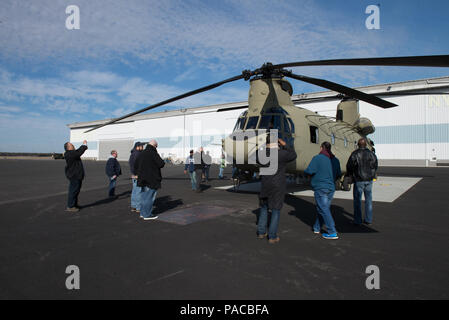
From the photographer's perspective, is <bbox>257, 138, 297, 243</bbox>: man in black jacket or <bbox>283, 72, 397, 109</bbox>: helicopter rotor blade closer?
<bbox>257, 138, 297, 243</bbox>: man in black jacket

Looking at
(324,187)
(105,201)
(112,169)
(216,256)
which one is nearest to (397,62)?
(324,187)

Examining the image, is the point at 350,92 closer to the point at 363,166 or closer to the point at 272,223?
the point at 363,166

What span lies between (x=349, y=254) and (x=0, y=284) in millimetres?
5007

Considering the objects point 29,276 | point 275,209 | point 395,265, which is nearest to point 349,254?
point 395,265

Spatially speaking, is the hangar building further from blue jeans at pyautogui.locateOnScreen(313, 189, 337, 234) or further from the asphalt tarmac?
blue jeans at pyautogui.locateOnScreen(313, 189, 337, 234)

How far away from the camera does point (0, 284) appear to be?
10.4ft

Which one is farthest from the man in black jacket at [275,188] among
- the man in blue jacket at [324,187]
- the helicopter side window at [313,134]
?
the helicopter side window at [313,134]

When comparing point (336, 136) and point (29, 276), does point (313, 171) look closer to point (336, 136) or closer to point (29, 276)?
point (29, 276)

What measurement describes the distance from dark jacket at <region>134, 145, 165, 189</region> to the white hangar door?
169 ft

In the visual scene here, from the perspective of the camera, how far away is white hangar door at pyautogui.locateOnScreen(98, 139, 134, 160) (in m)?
55.3

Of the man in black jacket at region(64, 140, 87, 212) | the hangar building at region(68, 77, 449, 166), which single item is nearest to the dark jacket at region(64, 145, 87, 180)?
the man in black jacket at region(64, 140, 87, 212)

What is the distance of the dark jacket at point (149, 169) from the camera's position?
247 inches

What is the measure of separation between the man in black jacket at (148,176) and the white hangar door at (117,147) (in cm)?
5160

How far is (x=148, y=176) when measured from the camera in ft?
20.5
